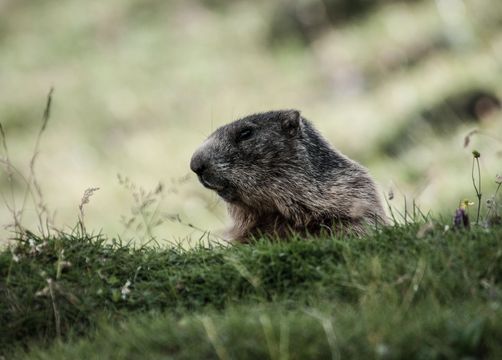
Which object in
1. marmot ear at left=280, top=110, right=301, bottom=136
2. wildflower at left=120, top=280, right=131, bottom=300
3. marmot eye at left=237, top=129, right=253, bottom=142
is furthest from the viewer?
marmot ear at left=280, top=110, right=301, bottom=136

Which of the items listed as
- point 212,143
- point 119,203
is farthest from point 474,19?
point 212,143

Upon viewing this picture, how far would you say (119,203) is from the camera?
14.8m

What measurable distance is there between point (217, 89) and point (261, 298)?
13.9 m

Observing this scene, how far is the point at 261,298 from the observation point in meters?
4.84

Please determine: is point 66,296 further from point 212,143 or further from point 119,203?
point 119,203

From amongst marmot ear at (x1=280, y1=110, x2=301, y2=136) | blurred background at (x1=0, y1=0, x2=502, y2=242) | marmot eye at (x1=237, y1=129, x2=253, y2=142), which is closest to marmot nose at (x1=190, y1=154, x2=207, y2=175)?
marmot eye at (x1=237, y1=129, x2=253, y2=142)

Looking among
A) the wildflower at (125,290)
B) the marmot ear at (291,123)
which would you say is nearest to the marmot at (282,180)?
the marmot ear at (291,123)

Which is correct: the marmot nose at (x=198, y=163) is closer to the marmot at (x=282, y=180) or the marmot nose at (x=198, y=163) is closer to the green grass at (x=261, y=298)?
the marmot at (x=282, y=180)

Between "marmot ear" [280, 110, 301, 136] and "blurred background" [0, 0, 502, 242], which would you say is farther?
"blurred background" [0, 0, 502, 242]

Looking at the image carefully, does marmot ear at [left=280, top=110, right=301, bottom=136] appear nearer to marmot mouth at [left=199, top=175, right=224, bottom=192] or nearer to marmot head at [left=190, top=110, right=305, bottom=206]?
marmot head at [left=190, top=110, right=305, bottom=206]

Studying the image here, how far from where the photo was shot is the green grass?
395 cm

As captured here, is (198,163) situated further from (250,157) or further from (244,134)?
(244,134)

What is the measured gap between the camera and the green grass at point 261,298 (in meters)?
3.95

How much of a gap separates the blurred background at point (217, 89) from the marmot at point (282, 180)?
152 inches
